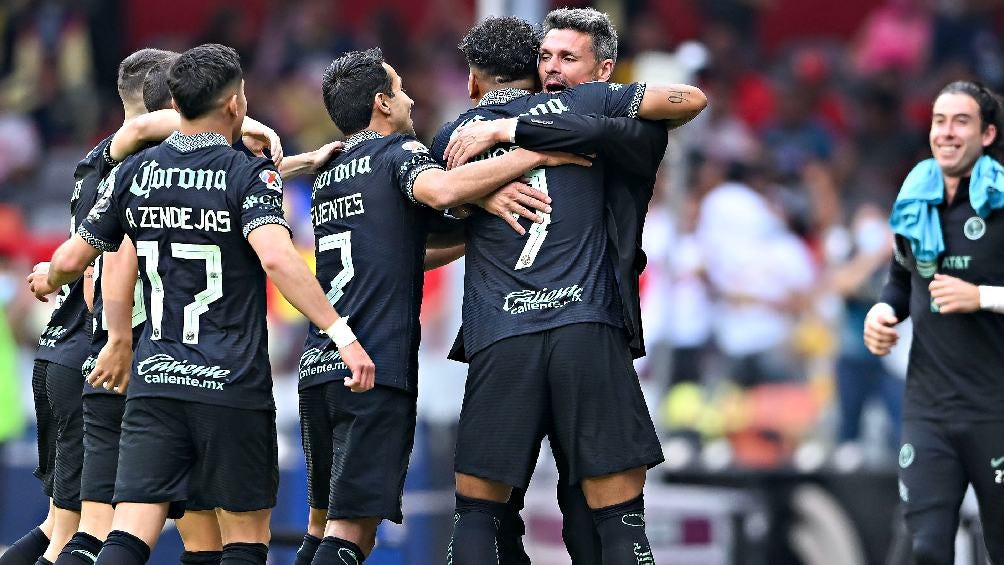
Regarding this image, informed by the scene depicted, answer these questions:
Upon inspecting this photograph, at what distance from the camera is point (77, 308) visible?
7.04 metres

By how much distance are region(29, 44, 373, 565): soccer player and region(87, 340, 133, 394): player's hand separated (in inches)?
9.4

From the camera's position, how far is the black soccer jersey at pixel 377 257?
627 centimetres

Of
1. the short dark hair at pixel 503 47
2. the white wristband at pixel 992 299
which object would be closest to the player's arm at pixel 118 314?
the short dark hair at pixel 503 47

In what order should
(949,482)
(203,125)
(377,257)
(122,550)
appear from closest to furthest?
(122,550) < (203,125) < (377,257) < (949,482)

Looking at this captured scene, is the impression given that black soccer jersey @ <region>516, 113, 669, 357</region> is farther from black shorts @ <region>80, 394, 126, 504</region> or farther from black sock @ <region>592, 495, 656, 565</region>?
black shorts @ <region>80, 394, 126, 504</region>

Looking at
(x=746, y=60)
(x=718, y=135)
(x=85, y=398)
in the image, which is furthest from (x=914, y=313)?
(x=746, y=60)

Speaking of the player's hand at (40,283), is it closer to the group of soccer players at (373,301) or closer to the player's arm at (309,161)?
the group of soccer players at (373,301)

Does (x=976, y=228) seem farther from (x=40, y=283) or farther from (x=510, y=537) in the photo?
(x=40, y=283)

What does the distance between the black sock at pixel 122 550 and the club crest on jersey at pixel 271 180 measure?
1408 mm

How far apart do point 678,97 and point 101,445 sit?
2.73m

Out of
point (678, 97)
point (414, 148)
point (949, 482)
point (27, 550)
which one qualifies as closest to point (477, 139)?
point (414, 148)

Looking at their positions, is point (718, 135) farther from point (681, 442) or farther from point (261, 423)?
point (261, 423)

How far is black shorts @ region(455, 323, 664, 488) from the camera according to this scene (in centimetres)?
602

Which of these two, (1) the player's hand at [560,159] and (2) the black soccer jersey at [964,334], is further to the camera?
(2) the black soccer jersey at [964,334]
